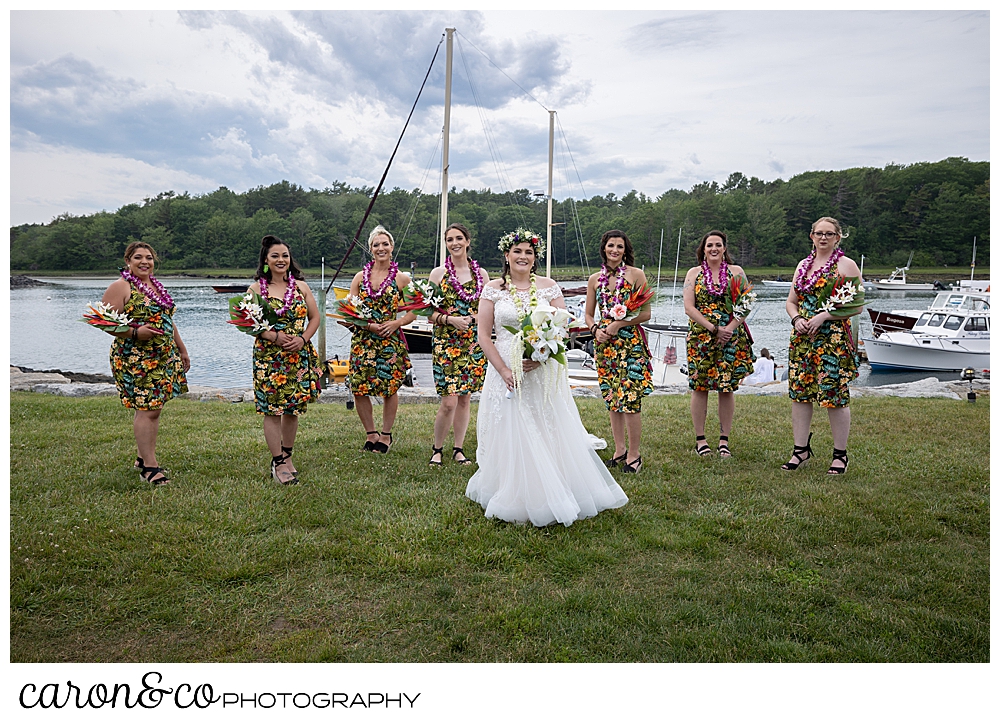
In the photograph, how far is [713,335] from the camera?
5961 millimetres

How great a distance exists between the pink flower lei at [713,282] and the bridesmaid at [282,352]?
3.57 m

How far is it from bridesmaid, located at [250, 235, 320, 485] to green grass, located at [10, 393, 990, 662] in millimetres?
510

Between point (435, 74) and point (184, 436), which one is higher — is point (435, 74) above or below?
above

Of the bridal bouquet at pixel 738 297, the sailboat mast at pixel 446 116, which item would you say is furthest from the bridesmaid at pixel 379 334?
the sailboat mast at pixel 446 116

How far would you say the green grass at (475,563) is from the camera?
119 inches

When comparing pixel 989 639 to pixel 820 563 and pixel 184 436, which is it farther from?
pixel 184 436

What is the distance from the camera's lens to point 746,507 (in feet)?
15.5

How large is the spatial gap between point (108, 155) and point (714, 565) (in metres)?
52.0

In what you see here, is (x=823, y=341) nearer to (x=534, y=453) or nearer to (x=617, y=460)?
(x=617, y=460)

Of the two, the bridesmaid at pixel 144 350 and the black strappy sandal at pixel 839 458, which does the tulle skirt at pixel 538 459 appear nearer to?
the black strappy sandal at pixel 839 458

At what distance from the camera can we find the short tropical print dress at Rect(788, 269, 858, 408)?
17.6ft

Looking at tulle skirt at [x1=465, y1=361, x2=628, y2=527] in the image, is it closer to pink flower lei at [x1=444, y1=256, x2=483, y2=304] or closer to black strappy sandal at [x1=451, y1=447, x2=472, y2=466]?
black strappy sandal at [x1=451, y1=447, x2=472, y2=466]

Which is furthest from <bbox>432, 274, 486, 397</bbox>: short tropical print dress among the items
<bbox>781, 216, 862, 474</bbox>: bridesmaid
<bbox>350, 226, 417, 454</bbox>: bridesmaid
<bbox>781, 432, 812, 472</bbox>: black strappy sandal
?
<bbox>781, 432, 812, 472</bbox>: black strappy sandal

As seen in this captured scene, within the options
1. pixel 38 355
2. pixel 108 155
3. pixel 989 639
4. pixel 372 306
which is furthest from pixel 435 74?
pixel 108 155
